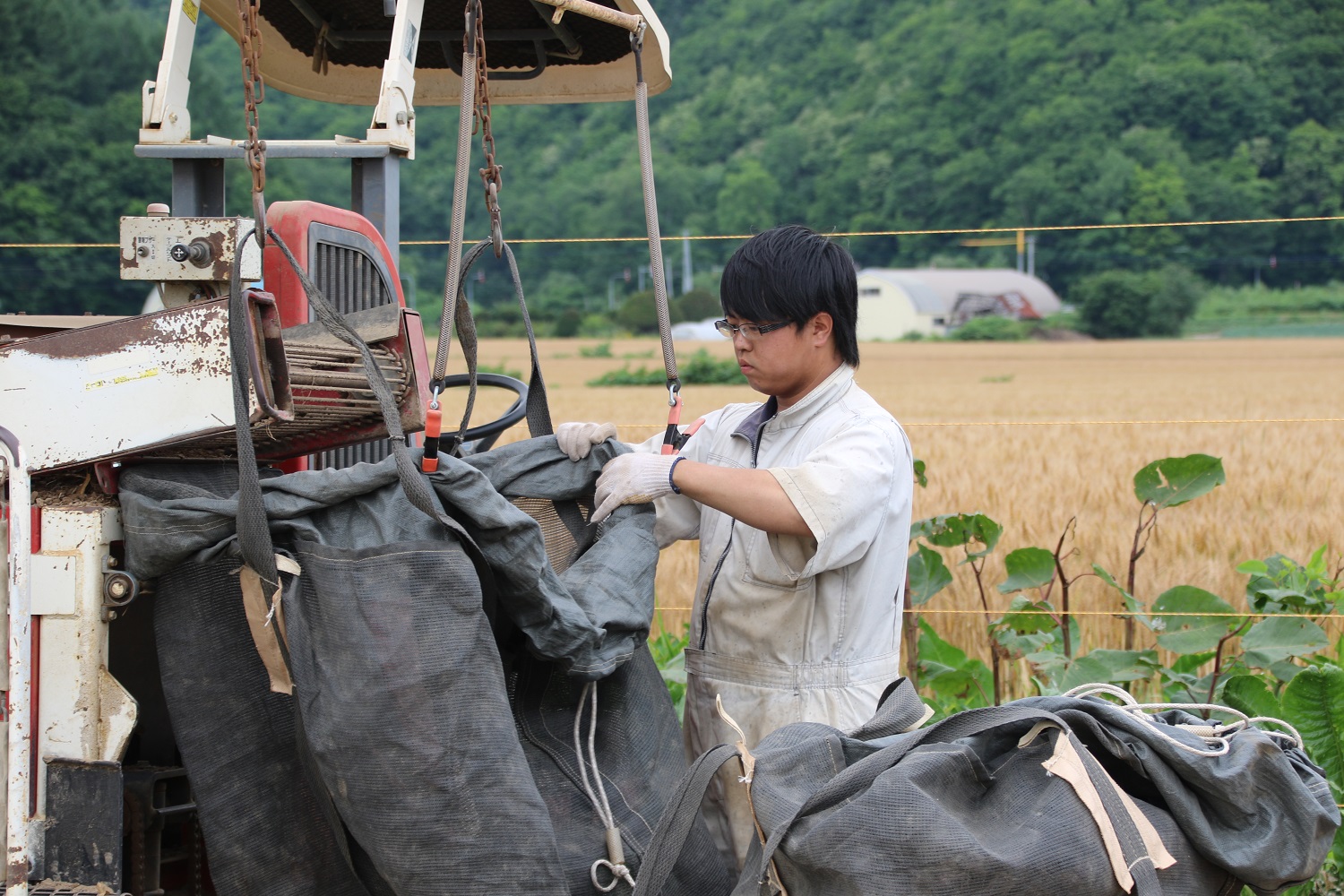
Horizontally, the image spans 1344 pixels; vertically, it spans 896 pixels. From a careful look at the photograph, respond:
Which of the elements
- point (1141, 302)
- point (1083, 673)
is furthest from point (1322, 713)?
point (1141, 302)

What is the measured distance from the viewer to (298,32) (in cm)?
390

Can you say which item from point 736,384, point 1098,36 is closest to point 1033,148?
point 1098,36

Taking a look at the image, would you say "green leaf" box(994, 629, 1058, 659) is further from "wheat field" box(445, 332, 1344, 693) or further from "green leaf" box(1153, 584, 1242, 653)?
"wheat field" box(445, 332, 1344, 693)

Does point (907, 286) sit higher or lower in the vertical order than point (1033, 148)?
lower

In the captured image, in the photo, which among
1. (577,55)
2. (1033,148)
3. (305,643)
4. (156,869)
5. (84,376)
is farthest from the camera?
(1033,148)

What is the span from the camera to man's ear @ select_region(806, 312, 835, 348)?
A: 2729 millimetres

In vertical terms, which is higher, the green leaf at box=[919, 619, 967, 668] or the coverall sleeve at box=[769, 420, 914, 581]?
the coverall sleeve at box=[769, 420, 914, 581]

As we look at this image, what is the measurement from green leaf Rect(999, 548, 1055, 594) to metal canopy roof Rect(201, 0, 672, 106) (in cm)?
214

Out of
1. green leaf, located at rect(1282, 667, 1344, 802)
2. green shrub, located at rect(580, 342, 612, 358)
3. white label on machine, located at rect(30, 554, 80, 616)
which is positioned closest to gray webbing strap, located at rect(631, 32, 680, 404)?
white label on machine, located at rect(30, 554, 80, 616)

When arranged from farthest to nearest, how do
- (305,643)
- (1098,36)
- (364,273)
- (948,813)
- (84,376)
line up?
(1098,36)
(364,273)
(84,376)
(305,643)
(948,813)

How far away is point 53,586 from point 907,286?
28672 millimetres

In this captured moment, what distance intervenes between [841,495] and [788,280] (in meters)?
0.46

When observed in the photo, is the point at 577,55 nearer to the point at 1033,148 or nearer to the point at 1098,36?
the point at 1033,148

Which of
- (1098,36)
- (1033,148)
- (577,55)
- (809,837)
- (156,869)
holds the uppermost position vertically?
(1098,36)
